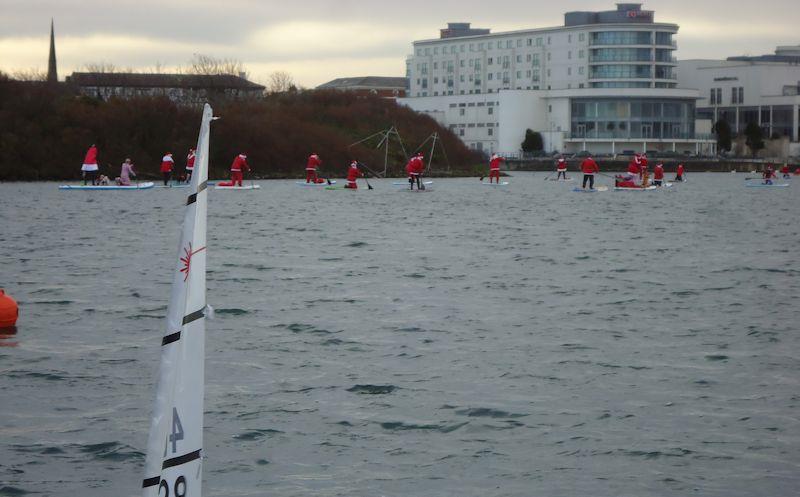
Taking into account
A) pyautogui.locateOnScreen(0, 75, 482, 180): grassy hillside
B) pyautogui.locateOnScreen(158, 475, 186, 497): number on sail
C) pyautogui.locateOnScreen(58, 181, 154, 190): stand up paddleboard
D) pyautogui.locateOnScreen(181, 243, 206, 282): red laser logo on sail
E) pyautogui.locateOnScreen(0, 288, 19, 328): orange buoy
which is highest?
pyautogui.locateOnScreen(0, 75, 482, 180): grassy hillside

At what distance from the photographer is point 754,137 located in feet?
486

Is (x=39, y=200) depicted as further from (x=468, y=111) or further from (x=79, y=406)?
(x=468, y=111)

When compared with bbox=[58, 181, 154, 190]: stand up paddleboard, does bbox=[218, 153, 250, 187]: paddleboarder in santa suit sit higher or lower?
higher

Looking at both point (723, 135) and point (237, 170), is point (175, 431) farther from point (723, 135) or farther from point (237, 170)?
point (723, 135)

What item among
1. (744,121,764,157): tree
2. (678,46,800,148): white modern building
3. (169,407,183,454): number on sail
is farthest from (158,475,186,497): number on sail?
(678,46,800,148): white modern building

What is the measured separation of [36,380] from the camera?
50.0 ft

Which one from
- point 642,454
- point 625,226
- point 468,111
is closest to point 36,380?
point 642,454

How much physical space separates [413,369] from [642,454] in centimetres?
461

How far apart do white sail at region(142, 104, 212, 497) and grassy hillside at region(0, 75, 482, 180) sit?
2813 inches

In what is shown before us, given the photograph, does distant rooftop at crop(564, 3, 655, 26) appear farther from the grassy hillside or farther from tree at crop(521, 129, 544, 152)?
the grassy hillside

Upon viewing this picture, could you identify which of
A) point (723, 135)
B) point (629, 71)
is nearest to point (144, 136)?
point (629, 71)

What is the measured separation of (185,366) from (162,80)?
127 m

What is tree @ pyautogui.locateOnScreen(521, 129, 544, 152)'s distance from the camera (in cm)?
15025

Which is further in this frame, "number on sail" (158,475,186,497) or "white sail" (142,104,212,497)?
"number on sail" (158,475,186,497)
